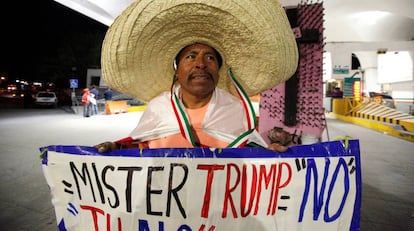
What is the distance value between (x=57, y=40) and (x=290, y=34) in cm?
3720

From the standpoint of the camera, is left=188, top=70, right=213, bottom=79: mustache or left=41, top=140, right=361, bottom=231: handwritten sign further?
left=188, top=70, right=213, bottom=79: mustache

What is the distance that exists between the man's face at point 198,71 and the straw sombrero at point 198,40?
0.33 ft

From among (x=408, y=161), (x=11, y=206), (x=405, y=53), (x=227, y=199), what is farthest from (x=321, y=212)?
(x=405, y=53)

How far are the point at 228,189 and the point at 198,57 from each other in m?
0.88

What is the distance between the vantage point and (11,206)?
2727 millimetres

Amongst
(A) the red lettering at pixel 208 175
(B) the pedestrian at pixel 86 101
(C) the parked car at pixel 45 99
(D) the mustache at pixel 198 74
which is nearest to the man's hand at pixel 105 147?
(A) the red lettering at pixel 208 175

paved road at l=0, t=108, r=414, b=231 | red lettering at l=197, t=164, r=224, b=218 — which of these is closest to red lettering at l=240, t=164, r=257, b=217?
red lettering at l=197, t=164, r=224, b=218

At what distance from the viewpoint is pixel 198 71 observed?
161cm

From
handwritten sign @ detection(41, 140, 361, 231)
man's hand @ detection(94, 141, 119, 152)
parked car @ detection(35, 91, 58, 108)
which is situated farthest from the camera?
parked car @ detection(35, 91, 58, 108)

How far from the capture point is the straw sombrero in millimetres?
1490

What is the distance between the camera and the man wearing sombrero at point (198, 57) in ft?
4.92

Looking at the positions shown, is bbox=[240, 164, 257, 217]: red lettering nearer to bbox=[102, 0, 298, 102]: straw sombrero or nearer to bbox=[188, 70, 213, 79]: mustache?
bbox=[188, 70, 213, 79]: mustache

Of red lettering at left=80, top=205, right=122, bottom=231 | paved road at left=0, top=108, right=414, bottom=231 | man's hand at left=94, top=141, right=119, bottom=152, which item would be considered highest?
man's hand at left=94, top=141, right=119, bottom=152

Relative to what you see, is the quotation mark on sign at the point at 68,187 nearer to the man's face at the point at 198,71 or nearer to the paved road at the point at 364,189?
the man's face at the point at 198,71
